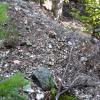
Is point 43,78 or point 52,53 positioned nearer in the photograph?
point 43,78

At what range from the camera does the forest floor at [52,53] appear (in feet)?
15.8

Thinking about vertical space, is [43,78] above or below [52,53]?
below

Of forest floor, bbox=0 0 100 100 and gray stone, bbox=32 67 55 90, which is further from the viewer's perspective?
forest floor, bbox=0 0 100 100

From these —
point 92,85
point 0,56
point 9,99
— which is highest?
point 9,99

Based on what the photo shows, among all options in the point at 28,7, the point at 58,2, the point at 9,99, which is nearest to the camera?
the point at 9,99

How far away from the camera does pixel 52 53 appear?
17.9 feet

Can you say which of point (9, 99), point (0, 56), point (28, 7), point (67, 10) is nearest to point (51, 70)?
point (0, 56)

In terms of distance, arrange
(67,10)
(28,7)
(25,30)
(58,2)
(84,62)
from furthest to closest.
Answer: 1. (67,10)
2. (58,2)
3. (28,7)
4. (25,30)
5. (84,62)

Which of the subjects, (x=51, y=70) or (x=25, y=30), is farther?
(x=25, y=30)

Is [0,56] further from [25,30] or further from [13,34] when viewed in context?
[25,30]

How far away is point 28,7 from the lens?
7531 mm

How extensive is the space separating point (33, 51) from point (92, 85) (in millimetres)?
1318

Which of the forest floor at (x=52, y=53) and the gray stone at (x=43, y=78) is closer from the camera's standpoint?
the gray stone at (x=43, y=78)

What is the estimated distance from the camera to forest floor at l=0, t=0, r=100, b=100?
15.8ft
